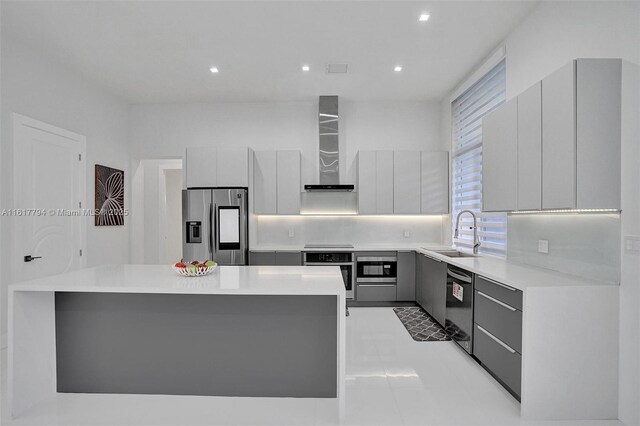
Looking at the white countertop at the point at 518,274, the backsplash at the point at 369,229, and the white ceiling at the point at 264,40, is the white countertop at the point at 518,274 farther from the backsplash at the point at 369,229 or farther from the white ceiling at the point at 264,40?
the white ceiling at the point at 264,40

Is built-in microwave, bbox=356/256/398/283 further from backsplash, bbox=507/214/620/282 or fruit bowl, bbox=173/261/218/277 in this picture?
fruit bowl, bbox=173/261/218/277

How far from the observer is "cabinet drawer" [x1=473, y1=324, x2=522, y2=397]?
2.18 m

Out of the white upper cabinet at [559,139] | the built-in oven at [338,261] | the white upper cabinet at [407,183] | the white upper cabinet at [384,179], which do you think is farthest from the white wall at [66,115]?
the white upper cabinet at [559,139]

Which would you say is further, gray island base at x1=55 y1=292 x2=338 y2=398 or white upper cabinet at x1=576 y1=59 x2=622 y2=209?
gray island base at x1=55 y1=292 x2=338 y2=398

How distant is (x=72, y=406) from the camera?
2.19 metres

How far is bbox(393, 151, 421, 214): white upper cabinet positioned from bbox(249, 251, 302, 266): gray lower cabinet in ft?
5.38

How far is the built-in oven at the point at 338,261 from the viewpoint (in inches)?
177

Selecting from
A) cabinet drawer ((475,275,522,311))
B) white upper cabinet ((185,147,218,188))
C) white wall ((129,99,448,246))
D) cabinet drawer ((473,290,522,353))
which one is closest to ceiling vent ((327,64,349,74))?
white wall ((129,99,448,246))

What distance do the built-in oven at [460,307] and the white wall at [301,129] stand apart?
1897 mm

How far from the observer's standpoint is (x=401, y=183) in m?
4.77

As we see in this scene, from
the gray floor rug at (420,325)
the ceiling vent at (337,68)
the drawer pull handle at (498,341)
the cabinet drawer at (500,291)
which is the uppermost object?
the ceiling vent at (337,68)

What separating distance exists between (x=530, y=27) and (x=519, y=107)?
1.02 meters

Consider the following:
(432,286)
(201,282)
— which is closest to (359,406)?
(201,282)

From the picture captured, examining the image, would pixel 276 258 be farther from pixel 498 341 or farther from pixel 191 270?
pixel 498 341
